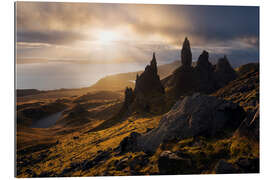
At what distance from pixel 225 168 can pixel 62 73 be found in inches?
630

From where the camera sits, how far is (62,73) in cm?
1841

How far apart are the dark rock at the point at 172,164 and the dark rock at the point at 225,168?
145 centimetres

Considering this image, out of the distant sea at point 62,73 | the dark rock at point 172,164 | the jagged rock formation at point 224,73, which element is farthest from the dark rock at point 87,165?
the jagged rock formation at point 224,73

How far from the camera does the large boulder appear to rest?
11.3m

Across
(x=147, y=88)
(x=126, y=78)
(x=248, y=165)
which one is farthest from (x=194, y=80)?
(x=248, y=165)

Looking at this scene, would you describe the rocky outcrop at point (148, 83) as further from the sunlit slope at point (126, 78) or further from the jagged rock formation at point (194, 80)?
the jagged rock formation at point (194, 80)

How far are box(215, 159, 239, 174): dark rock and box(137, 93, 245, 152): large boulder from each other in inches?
72.3

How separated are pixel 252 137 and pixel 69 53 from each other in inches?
616

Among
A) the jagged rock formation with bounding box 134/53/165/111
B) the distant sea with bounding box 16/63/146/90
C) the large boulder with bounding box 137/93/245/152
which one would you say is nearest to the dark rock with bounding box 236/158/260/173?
the large boulder with bounding box 137/93/245/152

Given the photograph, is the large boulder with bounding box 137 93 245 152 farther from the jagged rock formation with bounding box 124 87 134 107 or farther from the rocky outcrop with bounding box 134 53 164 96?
the jagged rock formation with bounding box 124 87 134 107

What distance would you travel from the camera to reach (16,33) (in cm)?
1338

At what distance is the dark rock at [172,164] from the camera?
33.8 ft
